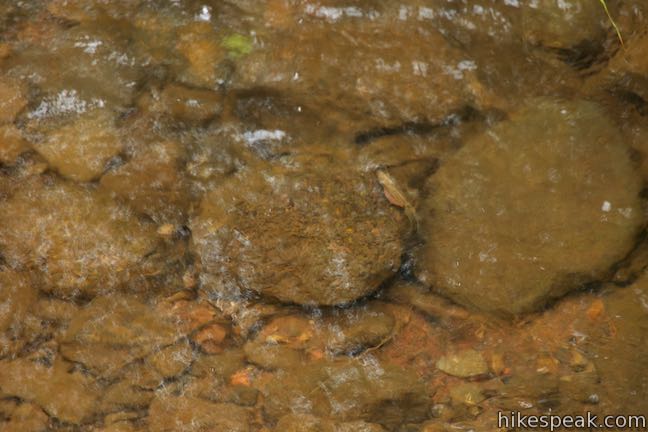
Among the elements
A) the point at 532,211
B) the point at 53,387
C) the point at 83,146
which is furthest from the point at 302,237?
the point at 53,387

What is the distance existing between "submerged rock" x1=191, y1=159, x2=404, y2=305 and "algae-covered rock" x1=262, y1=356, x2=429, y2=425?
1.03 feet

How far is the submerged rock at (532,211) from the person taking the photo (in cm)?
294

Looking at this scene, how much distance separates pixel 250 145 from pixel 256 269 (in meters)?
0.61

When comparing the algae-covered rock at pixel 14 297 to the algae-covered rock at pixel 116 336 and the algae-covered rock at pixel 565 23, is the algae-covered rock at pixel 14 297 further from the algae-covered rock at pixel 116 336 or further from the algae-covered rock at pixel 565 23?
the algae-covered rock at pixel 565 23

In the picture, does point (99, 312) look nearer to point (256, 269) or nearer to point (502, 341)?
point (256, 269)

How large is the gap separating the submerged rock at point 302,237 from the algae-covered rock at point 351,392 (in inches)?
12.4

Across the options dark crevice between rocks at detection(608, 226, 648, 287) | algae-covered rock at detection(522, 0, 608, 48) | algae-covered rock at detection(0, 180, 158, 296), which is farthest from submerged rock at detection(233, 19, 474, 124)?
dark crevice between rocks at detection(608, 226, 648, 287)

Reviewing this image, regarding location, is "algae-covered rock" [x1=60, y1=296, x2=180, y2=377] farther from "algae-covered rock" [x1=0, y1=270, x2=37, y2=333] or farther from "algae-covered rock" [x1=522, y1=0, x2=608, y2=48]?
"algae-covered rock" [x1=522, y1=0, x2=608, y2=48]

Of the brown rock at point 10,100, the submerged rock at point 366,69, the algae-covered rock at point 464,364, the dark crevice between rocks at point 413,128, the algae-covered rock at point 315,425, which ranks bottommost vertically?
the algae-covered rock at point 315,425

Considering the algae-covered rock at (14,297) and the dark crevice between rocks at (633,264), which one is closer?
the dark crevice between rocks at (633,264)

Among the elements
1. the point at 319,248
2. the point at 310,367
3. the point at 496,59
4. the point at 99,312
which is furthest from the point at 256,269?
the point at 496,59

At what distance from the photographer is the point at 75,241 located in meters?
3.07

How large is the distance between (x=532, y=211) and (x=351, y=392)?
3.70 feet

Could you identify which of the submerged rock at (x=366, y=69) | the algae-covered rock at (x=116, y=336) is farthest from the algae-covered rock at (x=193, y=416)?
the submerged rock at (x=366, y=69)
